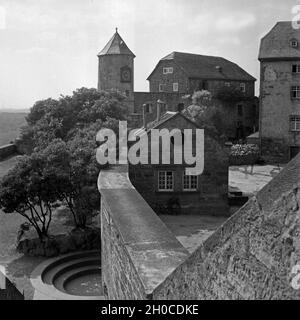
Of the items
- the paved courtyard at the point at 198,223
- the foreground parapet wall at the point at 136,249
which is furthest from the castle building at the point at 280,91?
the foreground parapet wall at the point at 136,249

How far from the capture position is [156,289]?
19.8ft

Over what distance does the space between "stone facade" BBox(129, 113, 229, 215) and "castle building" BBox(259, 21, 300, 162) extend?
2007 centimetres

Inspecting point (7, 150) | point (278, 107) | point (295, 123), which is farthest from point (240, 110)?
point (7, 150)

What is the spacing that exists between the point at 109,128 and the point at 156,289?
58.1 feet

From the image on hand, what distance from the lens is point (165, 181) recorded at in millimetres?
19484

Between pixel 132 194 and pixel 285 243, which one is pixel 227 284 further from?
pixel 132 194

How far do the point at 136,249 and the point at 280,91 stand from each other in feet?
110

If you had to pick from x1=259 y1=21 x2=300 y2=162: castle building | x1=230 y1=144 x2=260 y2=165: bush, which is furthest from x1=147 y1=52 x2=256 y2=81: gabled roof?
x1=230 y1=144 x2=260 y2=165: bush

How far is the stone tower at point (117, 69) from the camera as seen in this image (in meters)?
50.7

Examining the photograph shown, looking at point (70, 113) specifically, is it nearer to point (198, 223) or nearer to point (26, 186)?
point (26, 186)

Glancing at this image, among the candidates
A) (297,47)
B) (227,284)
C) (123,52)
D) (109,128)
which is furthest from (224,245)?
(123,52)

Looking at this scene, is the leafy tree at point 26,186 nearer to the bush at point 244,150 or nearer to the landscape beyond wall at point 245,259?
the landscape beyond wall at point 245,259

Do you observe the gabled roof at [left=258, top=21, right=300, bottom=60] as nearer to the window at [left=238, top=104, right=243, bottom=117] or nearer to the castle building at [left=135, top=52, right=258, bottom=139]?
the castle building at [left=135, top=52, right=258, bottom=139]

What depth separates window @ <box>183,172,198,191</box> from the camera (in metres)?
19.7
